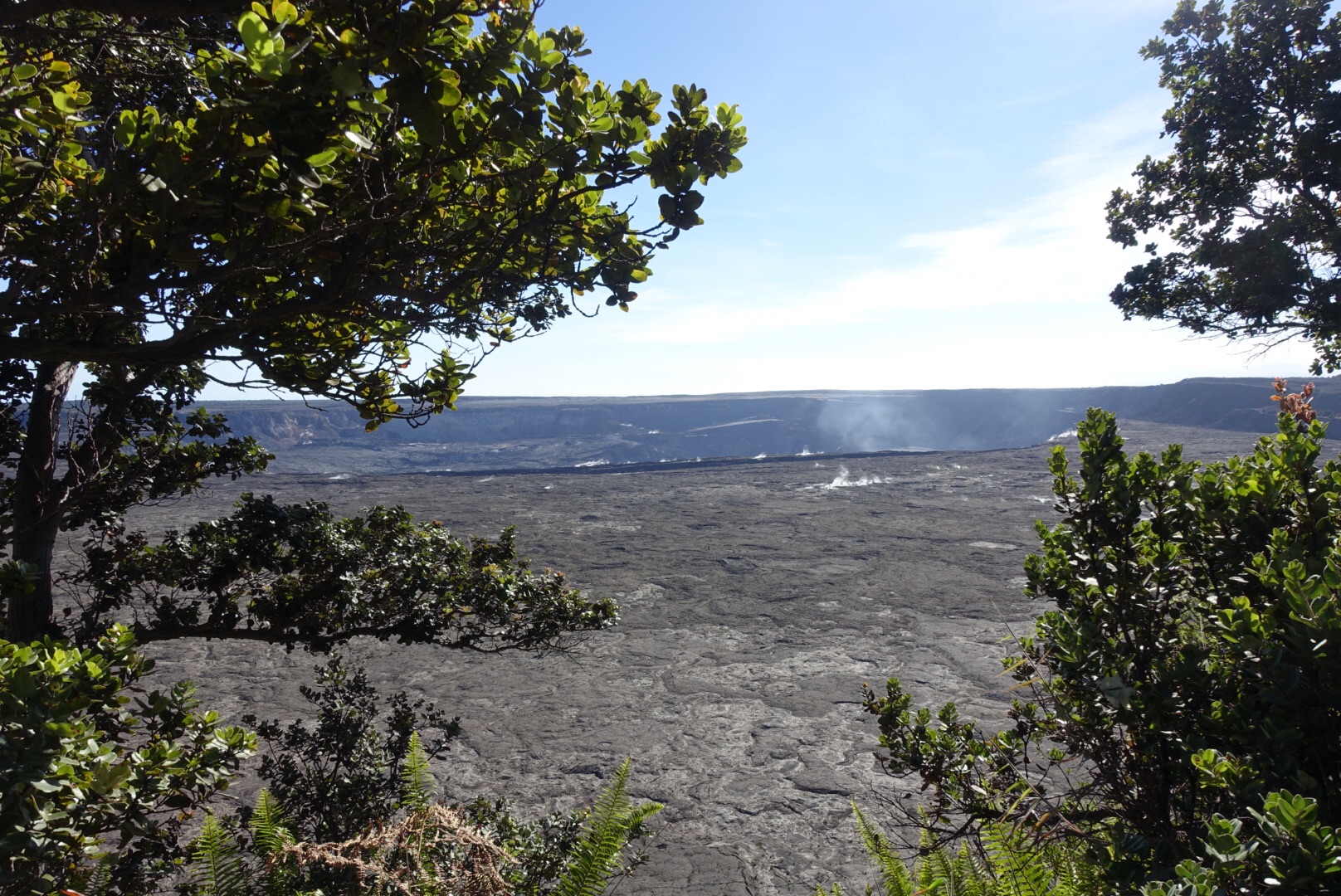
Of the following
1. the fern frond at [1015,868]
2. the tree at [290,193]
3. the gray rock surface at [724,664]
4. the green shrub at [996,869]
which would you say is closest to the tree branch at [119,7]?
the tree at [290,193]

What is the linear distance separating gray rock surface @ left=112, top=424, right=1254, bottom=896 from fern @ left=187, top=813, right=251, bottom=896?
1.64 meters

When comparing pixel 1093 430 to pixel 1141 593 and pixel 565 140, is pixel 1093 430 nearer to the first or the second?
pixel 1141 593

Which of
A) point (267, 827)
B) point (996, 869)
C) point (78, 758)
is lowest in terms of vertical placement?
point (996, 869)

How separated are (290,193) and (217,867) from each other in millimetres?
2413

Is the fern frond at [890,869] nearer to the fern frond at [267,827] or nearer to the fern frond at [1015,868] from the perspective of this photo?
the fern frond at [1015,868]

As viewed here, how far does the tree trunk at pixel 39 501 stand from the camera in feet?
8.37

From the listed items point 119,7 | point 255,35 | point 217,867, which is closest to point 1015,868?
point 217,867

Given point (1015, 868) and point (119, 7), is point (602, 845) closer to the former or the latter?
point (1015, 868)

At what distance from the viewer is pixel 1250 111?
6172mm

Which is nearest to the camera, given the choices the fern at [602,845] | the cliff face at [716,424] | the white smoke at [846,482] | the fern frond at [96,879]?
the fern frond at [96,879]

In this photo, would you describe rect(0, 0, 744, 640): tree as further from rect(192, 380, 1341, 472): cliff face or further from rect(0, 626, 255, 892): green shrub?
rect(192, 380, 1341, 472): cliff face

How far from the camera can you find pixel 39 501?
108 inches

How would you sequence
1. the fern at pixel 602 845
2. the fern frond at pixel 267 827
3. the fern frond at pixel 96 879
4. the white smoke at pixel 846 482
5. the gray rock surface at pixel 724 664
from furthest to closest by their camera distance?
1. the white smoke at pixel 846 482
2. the gray rock surface at pixel 724 664
3. the fern frond at pixel 267 827
4. the fern at pixel 602 845
5. the fern frond at pixel 96 879

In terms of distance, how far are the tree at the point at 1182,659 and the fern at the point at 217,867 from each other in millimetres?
2308
